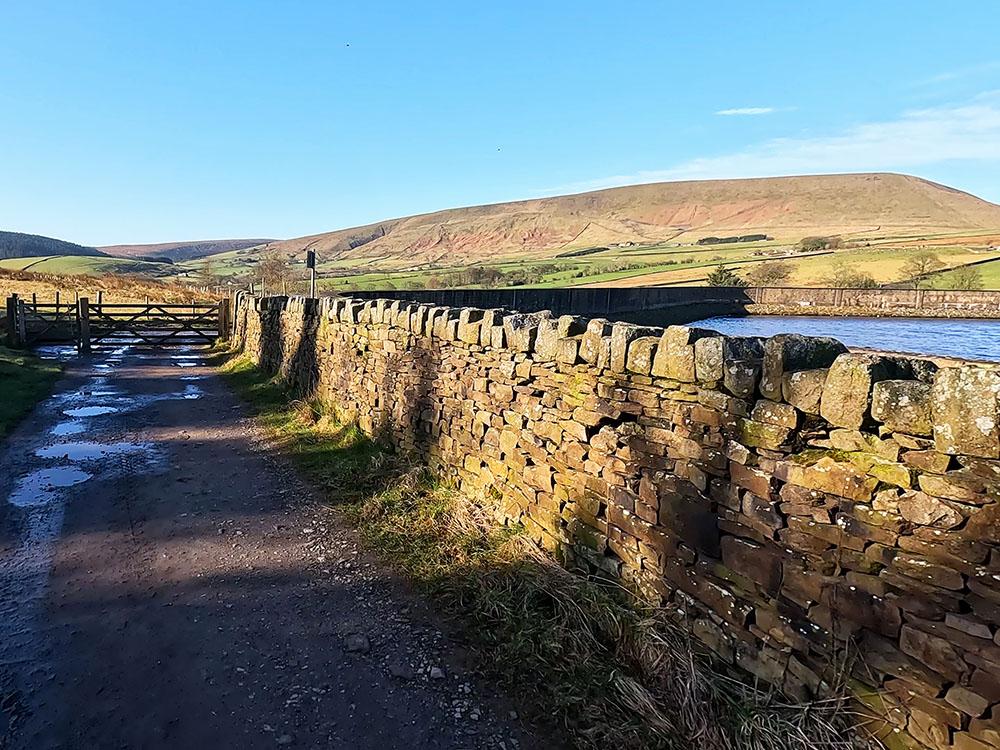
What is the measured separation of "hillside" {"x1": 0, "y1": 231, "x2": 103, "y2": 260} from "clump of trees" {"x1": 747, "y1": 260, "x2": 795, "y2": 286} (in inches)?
5100

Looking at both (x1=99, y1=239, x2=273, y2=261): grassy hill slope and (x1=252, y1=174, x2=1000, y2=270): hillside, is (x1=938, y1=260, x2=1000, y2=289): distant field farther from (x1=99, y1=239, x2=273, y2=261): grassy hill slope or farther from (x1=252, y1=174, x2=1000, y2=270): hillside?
(x1=99, y1=239, x2=273, y2=261): grassy hill slope

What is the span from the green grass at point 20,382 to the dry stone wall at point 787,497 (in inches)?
364

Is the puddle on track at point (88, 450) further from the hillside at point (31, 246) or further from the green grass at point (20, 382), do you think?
the hillside at point (31, 246)

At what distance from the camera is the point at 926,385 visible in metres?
2.61

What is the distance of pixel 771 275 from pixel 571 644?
4938 cm

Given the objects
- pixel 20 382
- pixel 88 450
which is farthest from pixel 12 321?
pixel 88 450

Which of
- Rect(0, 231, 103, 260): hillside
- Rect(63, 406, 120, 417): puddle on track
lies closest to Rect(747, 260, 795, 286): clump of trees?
Rect(63, 406, 120, 417): puddle on track

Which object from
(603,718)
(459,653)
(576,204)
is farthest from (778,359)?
(576,204)

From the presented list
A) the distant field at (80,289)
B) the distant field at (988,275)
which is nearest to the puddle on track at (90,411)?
the distant field at (80,289)

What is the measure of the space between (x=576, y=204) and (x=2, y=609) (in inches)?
6222

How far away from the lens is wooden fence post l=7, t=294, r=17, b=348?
17859 millimetres

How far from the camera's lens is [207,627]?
4.32 meters

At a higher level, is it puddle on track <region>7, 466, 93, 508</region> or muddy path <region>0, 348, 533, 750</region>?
puddle on track <region>7, 466, 93, 508</region>

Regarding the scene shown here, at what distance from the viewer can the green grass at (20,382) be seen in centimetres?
1012
